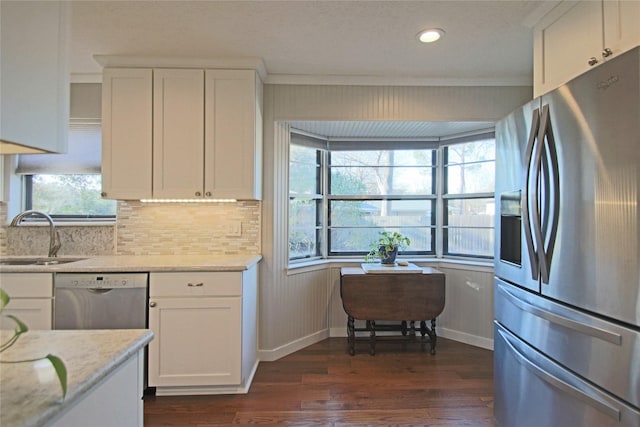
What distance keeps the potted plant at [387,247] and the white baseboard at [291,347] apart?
34.1 inches

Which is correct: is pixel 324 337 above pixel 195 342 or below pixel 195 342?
below

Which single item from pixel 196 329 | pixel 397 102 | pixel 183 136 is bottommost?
pixel 196 329

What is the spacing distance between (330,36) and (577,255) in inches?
70.9

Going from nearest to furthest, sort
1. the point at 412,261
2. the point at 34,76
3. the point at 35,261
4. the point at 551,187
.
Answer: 1. the point at 34,76
2. the point at 551,187
3. the point at 35,261
4. the point at 412,261

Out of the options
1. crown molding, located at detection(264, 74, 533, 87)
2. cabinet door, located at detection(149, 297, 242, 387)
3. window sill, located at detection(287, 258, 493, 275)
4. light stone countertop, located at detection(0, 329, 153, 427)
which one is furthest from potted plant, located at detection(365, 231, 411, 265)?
light stone countertop, located at detection(0, 329, 153, 427)

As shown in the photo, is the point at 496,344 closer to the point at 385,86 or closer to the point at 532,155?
the point at 532,155

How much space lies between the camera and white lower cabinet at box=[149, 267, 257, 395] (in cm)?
215

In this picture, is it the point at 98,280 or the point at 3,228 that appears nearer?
the point at 98,280

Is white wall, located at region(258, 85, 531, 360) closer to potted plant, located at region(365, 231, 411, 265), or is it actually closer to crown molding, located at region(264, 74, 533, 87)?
crown molding, located at region(264, 74, 533, 87)

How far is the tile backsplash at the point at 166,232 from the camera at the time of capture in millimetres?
2729

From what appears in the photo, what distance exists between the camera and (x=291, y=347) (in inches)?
115

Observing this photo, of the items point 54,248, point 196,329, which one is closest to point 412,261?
point 196,329

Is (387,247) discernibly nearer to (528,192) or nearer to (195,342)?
(528,192)

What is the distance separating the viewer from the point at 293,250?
3121mm
